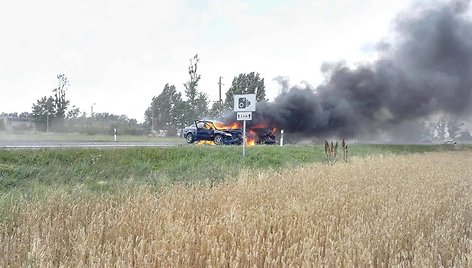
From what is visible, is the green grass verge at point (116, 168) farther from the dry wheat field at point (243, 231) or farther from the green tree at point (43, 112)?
the green tree at point (43, 112)

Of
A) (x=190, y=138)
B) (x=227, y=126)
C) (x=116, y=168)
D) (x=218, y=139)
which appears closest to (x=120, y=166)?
(x=116, y=168)

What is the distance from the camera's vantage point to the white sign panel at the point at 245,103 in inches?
532

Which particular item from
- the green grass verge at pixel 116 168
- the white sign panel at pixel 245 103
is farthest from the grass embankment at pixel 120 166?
the white sign panel at pixel 245 103

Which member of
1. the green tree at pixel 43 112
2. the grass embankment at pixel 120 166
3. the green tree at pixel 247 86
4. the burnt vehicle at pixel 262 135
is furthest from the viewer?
the green tree at pixel 247 86

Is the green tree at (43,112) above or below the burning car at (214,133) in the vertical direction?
above

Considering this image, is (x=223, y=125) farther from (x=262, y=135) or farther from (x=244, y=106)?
(x=244, y=106)

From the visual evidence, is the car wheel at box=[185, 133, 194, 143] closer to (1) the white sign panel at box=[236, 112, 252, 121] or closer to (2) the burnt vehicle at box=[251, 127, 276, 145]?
(2) the burnt vehicle at box=[251, 127, 276, 145]

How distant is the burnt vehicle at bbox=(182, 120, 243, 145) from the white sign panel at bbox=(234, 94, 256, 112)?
8.46 metres

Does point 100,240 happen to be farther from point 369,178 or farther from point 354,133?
point 354,133

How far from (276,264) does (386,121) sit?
3737cm

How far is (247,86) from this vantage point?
4966cm

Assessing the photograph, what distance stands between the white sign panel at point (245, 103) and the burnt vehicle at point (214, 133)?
8.46 meters

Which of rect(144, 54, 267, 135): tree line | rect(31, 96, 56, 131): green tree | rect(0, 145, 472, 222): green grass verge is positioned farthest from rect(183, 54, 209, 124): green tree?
rect(0, 145, 472, 222): green grass verge

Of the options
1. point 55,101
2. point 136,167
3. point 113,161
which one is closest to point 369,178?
point 136,167
